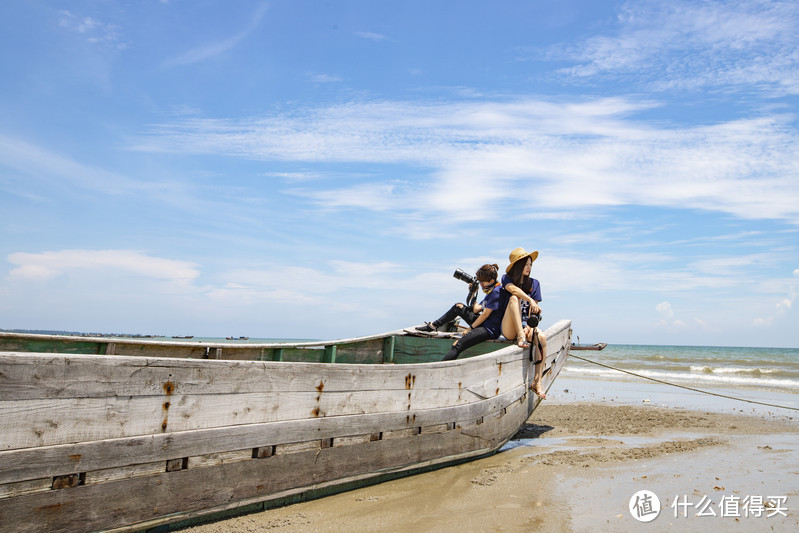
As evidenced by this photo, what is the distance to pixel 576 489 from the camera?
492 cm

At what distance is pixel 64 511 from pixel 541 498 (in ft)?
11.6

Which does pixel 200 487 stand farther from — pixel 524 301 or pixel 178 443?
pixel 524 301

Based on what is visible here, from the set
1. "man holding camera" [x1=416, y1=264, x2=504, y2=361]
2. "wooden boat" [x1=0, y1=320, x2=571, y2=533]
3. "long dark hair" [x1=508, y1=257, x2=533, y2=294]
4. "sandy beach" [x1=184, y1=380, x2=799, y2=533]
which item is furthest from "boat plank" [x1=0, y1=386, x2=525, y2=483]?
"long dark hair" [x1=508, y1=257, x2=533, y2=294]

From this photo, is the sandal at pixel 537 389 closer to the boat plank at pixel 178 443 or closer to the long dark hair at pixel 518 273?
the long dark hair at pixel 518 273

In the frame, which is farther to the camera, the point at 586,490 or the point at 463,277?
the point at 463,277

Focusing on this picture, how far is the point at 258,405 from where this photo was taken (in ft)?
12.0

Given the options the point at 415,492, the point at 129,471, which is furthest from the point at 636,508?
the point at 129,471

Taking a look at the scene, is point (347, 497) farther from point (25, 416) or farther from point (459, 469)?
point (25, 416)

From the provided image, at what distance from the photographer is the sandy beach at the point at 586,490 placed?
3.96 metres

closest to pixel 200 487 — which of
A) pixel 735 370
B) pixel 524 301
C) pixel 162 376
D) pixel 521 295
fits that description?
pixel 162 376

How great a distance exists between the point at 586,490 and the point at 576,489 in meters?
0.09

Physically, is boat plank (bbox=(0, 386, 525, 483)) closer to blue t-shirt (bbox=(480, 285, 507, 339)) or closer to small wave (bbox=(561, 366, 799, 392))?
blue t-shirt (bbox=(480, 285, 507, 339))

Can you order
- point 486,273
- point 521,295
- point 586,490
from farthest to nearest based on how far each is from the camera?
point 486,273
point 521,295
point 586,490

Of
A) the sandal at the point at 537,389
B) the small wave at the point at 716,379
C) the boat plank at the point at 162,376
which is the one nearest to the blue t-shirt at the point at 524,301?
the sandal at the point at 537,389
